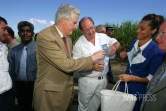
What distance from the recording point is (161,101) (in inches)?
66.6

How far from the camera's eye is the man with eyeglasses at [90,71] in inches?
130

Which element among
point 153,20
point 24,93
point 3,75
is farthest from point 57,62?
point 24,93

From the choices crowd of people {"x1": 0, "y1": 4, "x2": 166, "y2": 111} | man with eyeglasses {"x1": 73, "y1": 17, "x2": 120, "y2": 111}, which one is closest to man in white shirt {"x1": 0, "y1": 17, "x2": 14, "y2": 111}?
crowd of people {"x1": 0, "y1": 4, "x2": 166, "y2": 111}

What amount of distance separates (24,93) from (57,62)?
Answer: 6.00 feet

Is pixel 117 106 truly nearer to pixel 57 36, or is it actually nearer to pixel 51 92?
pixel 51 92

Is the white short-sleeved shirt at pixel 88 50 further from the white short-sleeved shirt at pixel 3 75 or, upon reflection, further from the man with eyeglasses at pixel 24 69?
the white short-sleeved shirt at pixel 3 75

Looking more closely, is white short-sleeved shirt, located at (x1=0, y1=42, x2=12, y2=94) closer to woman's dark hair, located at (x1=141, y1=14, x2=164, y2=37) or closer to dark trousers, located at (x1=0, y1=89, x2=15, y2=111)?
dark trousers, located at (x1=0, y1=89, x2=15, y2=111)

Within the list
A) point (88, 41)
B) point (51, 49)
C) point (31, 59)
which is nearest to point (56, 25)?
point (51, 49)

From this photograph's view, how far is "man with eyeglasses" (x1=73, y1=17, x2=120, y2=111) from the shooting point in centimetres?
331

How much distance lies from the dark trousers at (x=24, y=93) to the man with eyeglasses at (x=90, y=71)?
3.31 ft

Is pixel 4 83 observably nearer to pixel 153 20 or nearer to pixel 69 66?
pixel 69 66

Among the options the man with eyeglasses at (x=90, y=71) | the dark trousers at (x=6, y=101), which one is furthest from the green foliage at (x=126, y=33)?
the dark trousers at (x=6, y=101)

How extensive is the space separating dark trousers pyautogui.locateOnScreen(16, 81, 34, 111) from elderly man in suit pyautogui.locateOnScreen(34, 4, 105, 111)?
1246 mm

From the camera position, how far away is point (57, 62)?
2.20 meters
